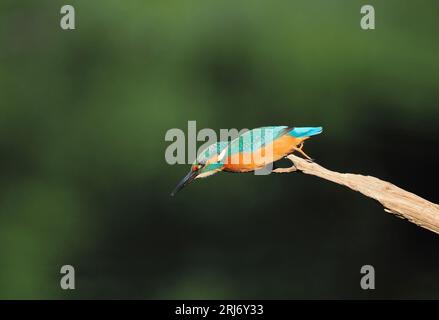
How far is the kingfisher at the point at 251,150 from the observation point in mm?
3195

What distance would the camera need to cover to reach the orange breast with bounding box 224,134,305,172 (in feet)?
10.4

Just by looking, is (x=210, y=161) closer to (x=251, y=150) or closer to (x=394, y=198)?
(x=251, y=150)

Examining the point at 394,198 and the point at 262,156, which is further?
the point at 394,198

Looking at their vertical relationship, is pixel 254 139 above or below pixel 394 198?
above

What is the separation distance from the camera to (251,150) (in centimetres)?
322

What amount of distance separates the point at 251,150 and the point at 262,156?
0.05 meters

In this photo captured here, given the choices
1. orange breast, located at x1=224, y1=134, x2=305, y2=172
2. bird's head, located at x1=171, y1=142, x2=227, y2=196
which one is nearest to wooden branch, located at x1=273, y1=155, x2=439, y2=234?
orange breast, located at x1=224, y1=134, x2=305, y2=172

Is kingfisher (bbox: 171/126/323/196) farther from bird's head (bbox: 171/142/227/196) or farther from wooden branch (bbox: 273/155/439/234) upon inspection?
wooden branch (bbox: 273/155/439/234)

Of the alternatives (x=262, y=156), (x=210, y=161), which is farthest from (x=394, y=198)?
(x=210, y=161)

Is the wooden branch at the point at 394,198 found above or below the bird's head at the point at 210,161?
below

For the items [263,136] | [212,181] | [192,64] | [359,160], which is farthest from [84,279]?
[263,136]

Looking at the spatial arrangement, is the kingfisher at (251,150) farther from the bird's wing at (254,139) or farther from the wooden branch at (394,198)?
the wooden branch at (394,198)

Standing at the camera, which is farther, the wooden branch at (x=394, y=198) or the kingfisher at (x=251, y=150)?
the wooden branch at (x=394, y=198)

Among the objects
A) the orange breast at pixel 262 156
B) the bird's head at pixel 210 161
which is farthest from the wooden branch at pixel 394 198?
the bird's head at pixel 210 161
